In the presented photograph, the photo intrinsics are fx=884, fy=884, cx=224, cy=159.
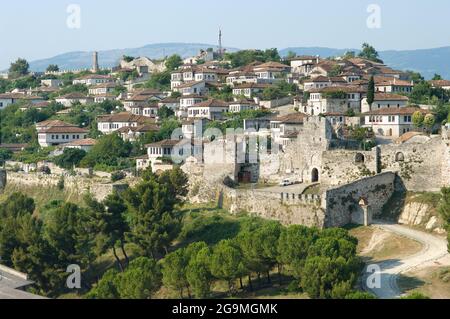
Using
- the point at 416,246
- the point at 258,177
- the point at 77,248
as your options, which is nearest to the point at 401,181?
the point at 416,246

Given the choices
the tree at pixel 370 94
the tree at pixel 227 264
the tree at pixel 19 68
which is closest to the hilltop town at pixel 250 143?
the tree at pixel 227 264

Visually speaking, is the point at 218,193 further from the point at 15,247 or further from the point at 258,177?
the point at 15,247

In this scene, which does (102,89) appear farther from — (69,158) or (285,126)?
(285,126)

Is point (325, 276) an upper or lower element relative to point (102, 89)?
lower

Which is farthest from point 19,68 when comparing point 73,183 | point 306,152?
point 306,152

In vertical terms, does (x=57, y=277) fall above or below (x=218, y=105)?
below

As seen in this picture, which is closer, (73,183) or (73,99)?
(73,183)
